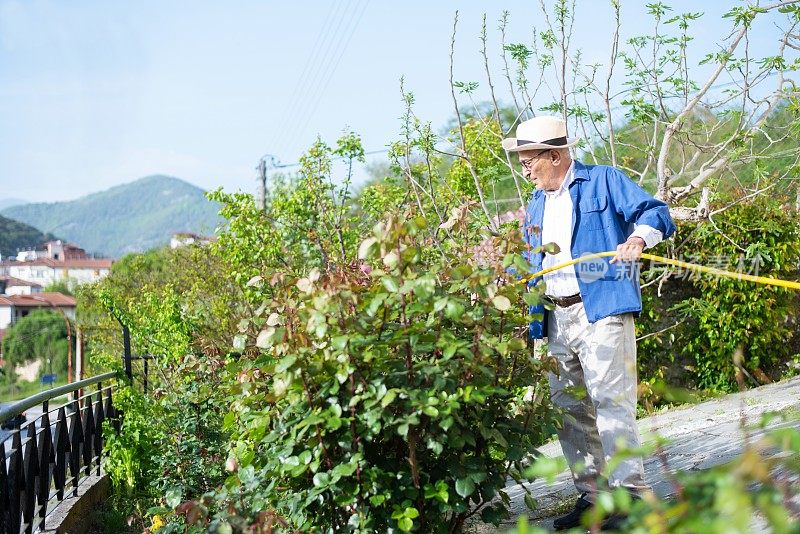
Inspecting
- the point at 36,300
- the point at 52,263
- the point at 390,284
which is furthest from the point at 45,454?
the point at 52,263

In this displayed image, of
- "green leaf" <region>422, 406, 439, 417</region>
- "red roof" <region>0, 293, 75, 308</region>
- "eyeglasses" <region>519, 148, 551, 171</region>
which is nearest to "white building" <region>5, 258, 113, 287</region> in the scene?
"red roof" <region>0, 293, 75, 308</region>

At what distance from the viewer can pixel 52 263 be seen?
6137 inches

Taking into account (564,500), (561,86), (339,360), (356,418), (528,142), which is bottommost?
(564,500)

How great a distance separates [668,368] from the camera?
819cm

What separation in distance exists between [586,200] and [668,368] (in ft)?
15.6

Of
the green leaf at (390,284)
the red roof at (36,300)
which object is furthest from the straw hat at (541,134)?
the red roof at (36,300)

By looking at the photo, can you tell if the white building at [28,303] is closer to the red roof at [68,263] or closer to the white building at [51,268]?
the white building at [51,268]

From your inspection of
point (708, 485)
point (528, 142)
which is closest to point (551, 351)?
point (528, 142)

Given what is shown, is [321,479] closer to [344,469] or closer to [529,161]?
[344,469]

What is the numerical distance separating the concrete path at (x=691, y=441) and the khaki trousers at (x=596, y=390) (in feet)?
0.84

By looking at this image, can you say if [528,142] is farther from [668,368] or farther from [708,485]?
[668,368]

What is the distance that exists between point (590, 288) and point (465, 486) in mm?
1251

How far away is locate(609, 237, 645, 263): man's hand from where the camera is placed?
3539 millimetres

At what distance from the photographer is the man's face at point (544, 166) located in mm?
A: 3984
